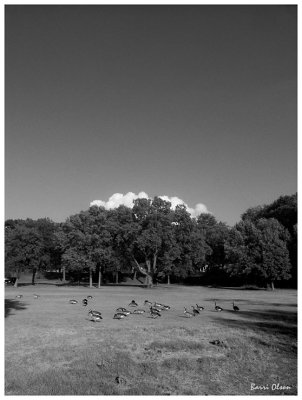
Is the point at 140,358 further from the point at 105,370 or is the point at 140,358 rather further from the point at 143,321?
the point at 143,321

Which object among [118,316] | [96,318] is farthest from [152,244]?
[96,318]

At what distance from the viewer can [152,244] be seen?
81.5m

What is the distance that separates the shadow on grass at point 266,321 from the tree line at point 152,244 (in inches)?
1579

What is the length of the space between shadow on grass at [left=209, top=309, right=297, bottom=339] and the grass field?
0.09 meters

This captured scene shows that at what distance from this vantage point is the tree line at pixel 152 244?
78.3 m

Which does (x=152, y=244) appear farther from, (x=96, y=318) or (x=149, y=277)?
(x=96, y=318)

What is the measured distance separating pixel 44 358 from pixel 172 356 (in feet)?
23.1

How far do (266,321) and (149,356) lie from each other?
625 inches

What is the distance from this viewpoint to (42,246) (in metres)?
90.4

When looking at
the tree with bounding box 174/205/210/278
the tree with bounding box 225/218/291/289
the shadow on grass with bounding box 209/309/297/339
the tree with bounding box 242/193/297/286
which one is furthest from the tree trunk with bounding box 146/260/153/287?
the shadow on grass with bounding box 209/309/297/339

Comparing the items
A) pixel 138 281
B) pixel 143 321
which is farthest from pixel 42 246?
pixel 143 321

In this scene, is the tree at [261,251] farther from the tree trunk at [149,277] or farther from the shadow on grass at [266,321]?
the shadow on grass at [266,321]

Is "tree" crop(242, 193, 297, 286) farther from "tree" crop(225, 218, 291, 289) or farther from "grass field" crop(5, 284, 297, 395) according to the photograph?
"grass field" crop(5, 284, 297, 395)
